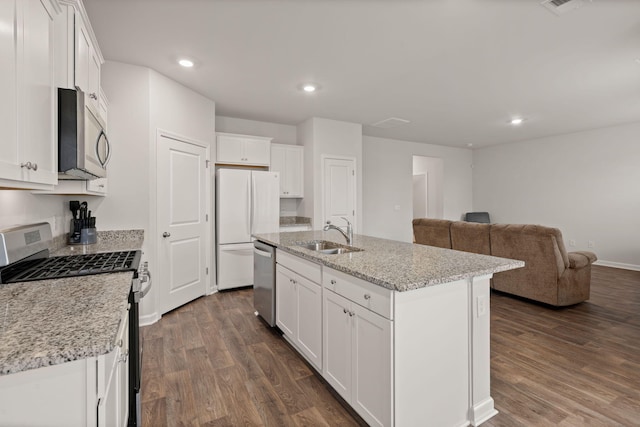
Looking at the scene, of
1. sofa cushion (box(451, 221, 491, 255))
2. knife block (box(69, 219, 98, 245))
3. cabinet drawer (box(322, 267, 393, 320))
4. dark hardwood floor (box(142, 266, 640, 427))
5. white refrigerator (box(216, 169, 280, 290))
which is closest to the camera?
cabinet drawer (box(322, 267, 393, 320))

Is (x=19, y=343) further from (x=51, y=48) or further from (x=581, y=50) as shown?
(x=581, y=50)

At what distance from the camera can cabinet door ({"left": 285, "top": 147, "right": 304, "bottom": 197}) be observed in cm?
507

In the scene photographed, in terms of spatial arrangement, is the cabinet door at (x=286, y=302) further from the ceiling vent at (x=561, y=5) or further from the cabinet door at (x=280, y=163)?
the ceiling vent at (x=561, y=5)

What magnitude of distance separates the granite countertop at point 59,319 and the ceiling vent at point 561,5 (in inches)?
125

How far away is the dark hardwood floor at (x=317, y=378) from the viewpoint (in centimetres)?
178

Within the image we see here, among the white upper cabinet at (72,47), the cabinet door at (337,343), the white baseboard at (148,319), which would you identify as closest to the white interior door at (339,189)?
the white baseboard at (148,319)

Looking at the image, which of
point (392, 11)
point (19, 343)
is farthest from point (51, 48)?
point (392, 11)

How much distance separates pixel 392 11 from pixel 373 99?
190 centimetres

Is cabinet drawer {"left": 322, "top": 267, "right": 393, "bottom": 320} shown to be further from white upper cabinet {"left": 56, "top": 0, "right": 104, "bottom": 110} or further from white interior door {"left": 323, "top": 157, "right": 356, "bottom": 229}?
white interior door {"left": 323, "top": 157, "right": 356, "bottom": 229}

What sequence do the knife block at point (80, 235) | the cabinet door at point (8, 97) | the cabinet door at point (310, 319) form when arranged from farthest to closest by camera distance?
the knife block at point (80, 235) < the cabinet door at point (310, 319) < the cabinet door at point (8, 97)

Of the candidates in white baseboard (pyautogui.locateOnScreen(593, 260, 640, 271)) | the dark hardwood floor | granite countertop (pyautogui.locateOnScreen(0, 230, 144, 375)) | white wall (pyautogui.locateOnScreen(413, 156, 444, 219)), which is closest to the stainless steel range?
granite countertop (pyautogui.locateOnScreen(0, 230, 144, 375))

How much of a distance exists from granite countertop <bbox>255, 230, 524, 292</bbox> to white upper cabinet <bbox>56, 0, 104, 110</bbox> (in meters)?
1.71

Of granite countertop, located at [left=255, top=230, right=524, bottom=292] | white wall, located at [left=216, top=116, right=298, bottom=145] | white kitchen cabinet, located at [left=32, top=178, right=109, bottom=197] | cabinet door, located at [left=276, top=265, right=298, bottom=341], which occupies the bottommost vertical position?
cabinet door, located at [left=276, top=265, right=298, bottom=341]

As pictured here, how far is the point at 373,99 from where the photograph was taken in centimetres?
411
